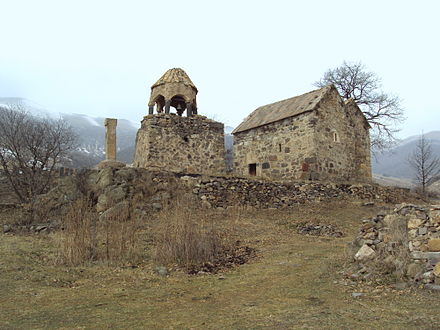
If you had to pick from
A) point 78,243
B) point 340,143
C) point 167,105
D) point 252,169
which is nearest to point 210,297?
point 78,243

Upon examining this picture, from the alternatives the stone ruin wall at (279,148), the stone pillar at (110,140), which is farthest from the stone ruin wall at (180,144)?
the stone ruin wall at (279,148)

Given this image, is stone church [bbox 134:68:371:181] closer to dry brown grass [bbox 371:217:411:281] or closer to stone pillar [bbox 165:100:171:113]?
stone pillar [bbox 165:100:171:113]

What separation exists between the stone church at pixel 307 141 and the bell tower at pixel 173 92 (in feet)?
13.1

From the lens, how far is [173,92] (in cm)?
1858

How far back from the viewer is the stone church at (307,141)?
18234 mm

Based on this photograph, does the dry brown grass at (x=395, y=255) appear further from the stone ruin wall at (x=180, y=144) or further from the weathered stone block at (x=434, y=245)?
the stone ruin wall at (x=180, y=144)

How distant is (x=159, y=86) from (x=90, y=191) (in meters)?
7.03

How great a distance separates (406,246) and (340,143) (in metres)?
13.7

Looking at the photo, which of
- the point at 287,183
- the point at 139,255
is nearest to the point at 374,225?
the point at 139,255

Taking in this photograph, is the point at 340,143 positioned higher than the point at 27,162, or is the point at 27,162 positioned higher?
the point at 340,143

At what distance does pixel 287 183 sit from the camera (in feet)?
54.1

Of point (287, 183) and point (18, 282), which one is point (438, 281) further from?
point (287, 183)

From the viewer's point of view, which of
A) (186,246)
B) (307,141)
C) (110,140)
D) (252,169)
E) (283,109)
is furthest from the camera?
(252,169)

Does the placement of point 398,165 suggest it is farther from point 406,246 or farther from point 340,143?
point 406,246
